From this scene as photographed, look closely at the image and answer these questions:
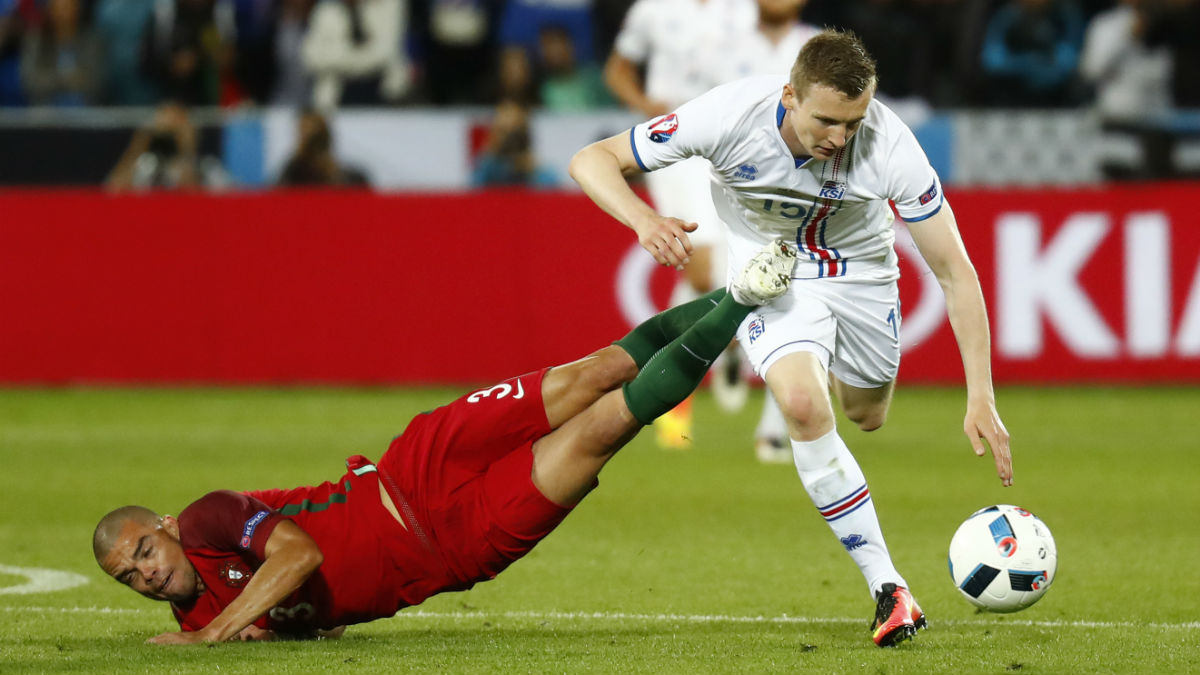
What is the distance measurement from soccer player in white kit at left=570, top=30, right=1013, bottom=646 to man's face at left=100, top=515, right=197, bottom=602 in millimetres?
1699

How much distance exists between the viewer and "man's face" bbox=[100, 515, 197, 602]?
5242mm

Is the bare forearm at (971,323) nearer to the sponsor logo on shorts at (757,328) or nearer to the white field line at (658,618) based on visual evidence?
the sponsor logo on shorts at (757,328)

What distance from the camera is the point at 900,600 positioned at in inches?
206

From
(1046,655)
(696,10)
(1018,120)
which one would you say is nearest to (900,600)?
(1046,655)

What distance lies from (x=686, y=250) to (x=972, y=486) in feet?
14.3

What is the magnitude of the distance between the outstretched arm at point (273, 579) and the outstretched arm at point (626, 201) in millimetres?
1340

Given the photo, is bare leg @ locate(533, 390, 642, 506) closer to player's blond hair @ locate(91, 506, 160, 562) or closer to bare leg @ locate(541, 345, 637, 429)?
bare leg @ locate(541, 345, 637, 429)

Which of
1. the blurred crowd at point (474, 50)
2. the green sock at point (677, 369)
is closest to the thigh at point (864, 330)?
the green sock at point (677, 369)

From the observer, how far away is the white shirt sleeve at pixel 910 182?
212 inches

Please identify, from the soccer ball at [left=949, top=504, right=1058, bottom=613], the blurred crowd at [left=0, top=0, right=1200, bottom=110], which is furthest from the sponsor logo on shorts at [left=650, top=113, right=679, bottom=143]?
the blurred crowd at [left=0, top=0, right=1200, bottom=110]

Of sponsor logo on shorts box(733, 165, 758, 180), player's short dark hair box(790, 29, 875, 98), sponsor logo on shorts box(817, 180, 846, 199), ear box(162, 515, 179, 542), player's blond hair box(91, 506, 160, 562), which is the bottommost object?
ear box(162, 515, 179, 542)

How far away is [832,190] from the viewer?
18.5 ft

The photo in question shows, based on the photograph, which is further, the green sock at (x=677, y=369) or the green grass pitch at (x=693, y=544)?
the green sock at (x=677, y=369)

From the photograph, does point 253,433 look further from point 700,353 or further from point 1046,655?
point 1046,655
